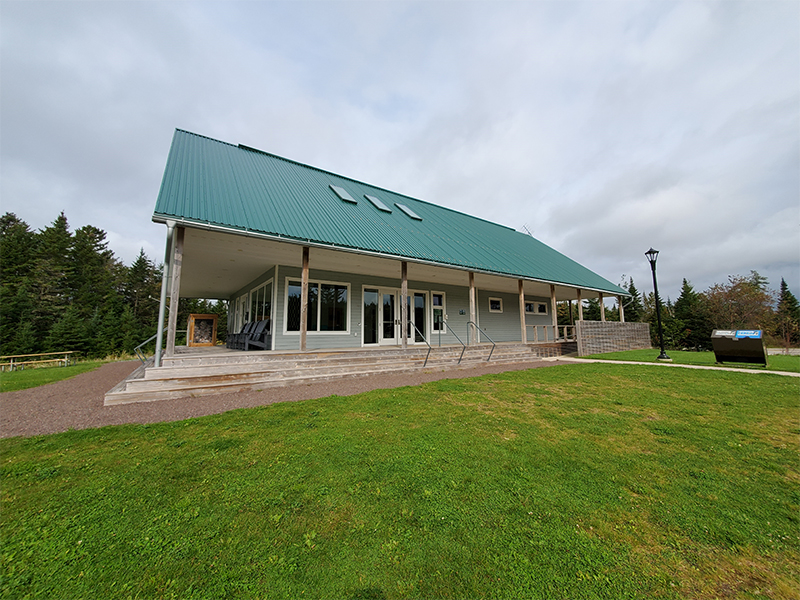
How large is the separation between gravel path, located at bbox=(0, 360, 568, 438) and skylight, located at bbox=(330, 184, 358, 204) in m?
7.02

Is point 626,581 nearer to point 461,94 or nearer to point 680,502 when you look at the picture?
point 680,502

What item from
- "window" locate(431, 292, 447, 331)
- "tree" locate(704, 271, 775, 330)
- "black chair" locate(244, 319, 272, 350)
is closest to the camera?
"black chair" locate(244, 319, 272, 350)

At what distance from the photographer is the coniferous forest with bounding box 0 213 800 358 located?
22.4m

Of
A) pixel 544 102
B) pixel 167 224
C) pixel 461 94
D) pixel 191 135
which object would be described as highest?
pixel 461 94

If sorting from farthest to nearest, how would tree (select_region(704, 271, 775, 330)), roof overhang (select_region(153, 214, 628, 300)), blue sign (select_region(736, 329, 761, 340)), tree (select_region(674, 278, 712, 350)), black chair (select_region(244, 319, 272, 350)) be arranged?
tree (select_region(674, 278, 712, 350))
tree (select_region(704, 271, 775, 330))
black chair (select_region(244, 319, 272, 350))
blue sign (select_region(736, 329, 761, 340))
roof overhang (select_region(153, 214, 628, 300))

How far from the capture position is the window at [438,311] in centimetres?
1338

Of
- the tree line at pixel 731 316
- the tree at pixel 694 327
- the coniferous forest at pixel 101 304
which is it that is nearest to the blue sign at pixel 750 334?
the tree line at pixel 731 316

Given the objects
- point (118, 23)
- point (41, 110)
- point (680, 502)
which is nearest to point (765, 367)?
point (680, 502)

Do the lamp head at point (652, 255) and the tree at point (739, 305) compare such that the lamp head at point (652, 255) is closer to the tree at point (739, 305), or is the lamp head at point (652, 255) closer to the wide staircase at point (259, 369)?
the wide staircase at point (259, 369)

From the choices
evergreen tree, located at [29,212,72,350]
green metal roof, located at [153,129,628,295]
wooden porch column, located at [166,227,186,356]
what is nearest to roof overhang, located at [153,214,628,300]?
green metal roof, located at [153,129,628,295]

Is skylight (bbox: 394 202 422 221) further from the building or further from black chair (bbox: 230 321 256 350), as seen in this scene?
black chair (bbox: 230 321 256 350)

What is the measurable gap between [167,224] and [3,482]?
5014 mm

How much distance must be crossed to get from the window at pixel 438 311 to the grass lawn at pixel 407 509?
9299 millimetres

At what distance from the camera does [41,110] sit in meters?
10.1
